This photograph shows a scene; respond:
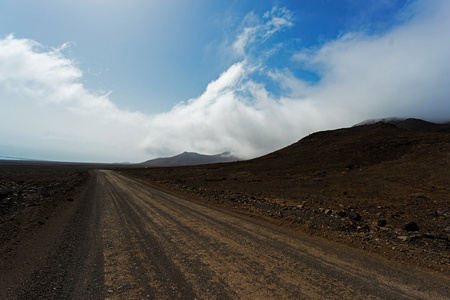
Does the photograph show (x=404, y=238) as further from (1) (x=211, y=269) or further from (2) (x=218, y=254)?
(1) (x=211, y=269)

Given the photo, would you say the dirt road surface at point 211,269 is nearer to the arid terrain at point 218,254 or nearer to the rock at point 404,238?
the arid terrain at point 218,254

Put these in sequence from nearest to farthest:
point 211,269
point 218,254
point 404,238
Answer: point 211,269 → point 218,254 → point 404,238

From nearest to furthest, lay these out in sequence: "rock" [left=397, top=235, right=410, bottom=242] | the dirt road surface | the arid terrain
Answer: the dirt road surface, the arid terrain, "rock" [left=397, top=235, right=410, bottom=242]

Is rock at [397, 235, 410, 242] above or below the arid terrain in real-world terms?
above

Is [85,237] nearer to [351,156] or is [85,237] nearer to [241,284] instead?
[241,284]

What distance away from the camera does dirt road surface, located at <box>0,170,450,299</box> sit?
4012 millimetres

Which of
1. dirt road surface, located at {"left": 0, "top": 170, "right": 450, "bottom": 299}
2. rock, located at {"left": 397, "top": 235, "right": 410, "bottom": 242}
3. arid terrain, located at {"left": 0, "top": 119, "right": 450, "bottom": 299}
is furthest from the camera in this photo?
rock, located at {"left": 397, "top": 235, "right": 410, "bottom": 242}

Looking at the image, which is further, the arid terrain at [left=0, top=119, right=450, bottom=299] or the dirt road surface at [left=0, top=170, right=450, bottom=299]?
the arid terrain at [left=0, top=119, right=450, bottom=299]

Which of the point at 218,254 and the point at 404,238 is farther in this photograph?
the point at 404,238

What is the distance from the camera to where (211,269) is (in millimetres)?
4934

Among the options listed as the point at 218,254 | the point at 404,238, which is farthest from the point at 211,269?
the point at 404,238

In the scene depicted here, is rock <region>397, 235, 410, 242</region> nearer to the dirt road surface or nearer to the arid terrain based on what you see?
the arid terrain

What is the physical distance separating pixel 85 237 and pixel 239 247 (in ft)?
18.5

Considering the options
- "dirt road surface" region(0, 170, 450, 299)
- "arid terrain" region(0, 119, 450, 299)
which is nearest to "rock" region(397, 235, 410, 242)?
"arid terrain" region(0, 119, 450, 299)
